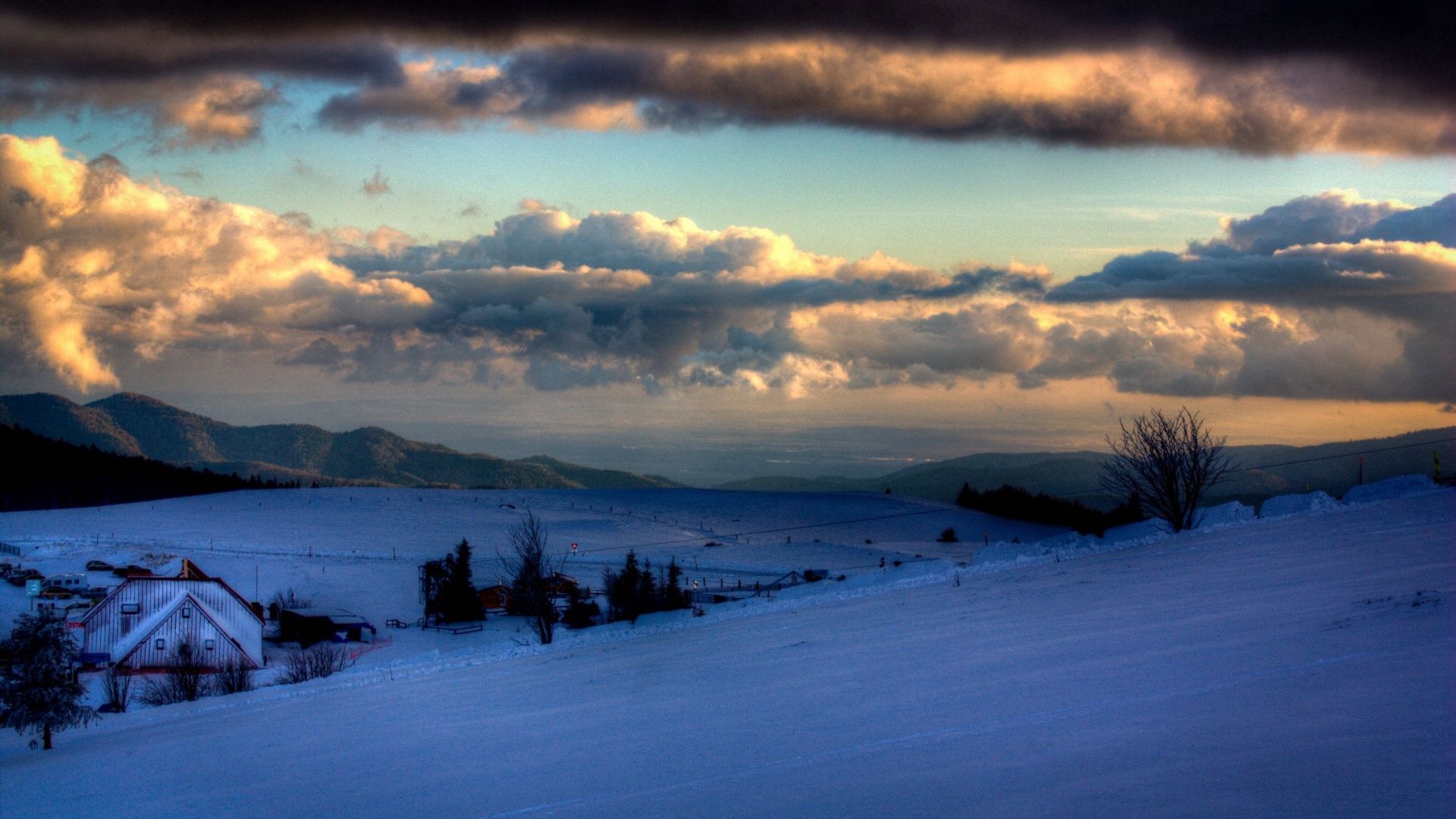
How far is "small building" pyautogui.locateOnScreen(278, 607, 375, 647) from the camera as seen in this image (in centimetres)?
3722

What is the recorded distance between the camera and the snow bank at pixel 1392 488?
850 inches

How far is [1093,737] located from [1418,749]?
165 cm

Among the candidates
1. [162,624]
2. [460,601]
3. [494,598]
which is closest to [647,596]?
[460,601]

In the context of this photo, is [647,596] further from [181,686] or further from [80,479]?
[80,479]

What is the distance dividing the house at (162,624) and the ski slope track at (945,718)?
1537cm

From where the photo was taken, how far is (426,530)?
65.2m

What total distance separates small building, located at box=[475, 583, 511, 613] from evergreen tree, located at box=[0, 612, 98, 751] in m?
26.1

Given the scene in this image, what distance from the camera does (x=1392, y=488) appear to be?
21984 mm

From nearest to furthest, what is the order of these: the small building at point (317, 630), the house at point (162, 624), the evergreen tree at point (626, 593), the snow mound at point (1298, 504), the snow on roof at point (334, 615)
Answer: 1. the snow mound at point (1298, 504)
2. the evergreen tree at point (626, 593)
3. the house at point (162, 624)
4. the small building at point (317, 630)
5. the snow on roof at point (334, 615)

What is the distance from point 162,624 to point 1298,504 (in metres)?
32.2

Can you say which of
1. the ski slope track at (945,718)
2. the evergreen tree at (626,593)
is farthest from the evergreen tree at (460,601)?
the ski slope track at (945,718)

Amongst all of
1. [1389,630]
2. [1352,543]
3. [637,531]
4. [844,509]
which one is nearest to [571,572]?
[637,531]

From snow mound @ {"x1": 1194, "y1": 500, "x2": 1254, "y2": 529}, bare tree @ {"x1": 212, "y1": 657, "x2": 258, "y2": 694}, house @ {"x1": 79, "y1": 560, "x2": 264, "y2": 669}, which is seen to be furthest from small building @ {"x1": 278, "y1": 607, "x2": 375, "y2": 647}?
snow mound @ {"x1": 1194, "y1": 500, "x2": 1254, "y2": 529}

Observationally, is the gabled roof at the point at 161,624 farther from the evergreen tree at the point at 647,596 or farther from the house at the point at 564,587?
the evergreen tree at the point at 647,596
